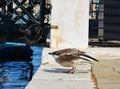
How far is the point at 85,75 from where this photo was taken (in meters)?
A: 10.2

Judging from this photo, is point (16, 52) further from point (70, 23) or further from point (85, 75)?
point (85, 75)

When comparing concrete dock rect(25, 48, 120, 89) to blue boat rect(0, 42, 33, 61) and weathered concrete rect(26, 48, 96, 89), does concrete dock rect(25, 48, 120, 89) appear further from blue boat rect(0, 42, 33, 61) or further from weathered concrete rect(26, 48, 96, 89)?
blue boat rect(0, 42, 33, 61)

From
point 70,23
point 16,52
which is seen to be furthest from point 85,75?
point 16,52

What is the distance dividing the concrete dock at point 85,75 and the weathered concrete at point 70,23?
2.11 ft

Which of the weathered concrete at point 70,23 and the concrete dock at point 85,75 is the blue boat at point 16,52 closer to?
the weathered concrete at point 70,23

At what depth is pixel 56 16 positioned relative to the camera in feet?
44.0

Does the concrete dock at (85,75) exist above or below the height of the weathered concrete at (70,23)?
below

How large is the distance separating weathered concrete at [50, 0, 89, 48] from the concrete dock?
644mm

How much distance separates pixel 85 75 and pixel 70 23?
11.4ft

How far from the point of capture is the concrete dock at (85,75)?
904 centimetres

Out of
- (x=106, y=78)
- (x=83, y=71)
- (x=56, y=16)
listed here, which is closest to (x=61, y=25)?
(x=56, y=16)

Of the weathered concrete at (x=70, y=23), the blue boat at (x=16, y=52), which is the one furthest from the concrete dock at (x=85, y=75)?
the blue boat at (x=16, y=52)

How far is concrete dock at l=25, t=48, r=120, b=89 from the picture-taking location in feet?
29.7

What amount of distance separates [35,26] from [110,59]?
203 inches
